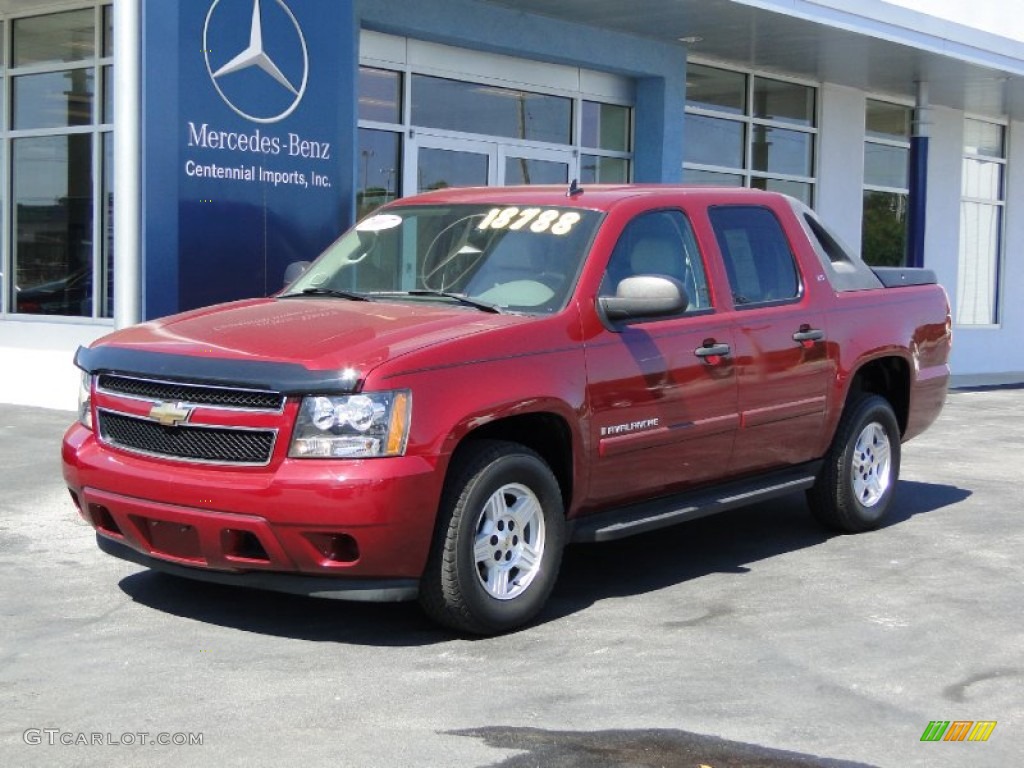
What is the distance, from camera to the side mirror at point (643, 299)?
21.1ft

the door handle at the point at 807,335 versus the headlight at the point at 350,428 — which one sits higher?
the door handle at the point at 807,335

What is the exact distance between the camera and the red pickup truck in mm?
5539

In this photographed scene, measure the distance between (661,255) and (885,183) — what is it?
14.9m

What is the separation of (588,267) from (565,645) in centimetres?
175

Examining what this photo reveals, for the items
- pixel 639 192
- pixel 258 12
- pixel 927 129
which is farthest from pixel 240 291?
pixel 927 129

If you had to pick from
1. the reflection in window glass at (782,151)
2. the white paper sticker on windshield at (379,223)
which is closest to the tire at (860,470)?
the white paper sticker on windshield at (379,223)

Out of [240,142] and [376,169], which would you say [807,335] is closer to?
[240,142]

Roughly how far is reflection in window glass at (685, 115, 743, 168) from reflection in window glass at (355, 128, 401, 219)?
4.98 metres

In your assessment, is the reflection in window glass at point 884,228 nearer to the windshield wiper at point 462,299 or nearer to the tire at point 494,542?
the windshield wiper at point 462,299

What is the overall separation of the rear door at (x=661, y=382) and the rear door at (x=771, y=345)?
0.56 ft

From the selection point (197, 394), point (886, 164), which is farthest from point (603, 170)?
point (197, 394)

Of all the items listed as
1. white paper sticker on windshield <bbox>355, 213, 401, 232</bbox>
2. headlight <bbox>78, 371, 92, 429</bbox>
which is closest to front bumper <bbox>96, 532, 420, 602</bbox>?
headlight <bbox>78, 371, 92, 429</bbox>

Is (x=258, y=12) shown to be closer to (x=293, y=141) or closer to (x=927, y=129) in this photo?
(x=293, y=141)

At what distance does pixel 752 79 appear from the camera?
→ 18594 mm
